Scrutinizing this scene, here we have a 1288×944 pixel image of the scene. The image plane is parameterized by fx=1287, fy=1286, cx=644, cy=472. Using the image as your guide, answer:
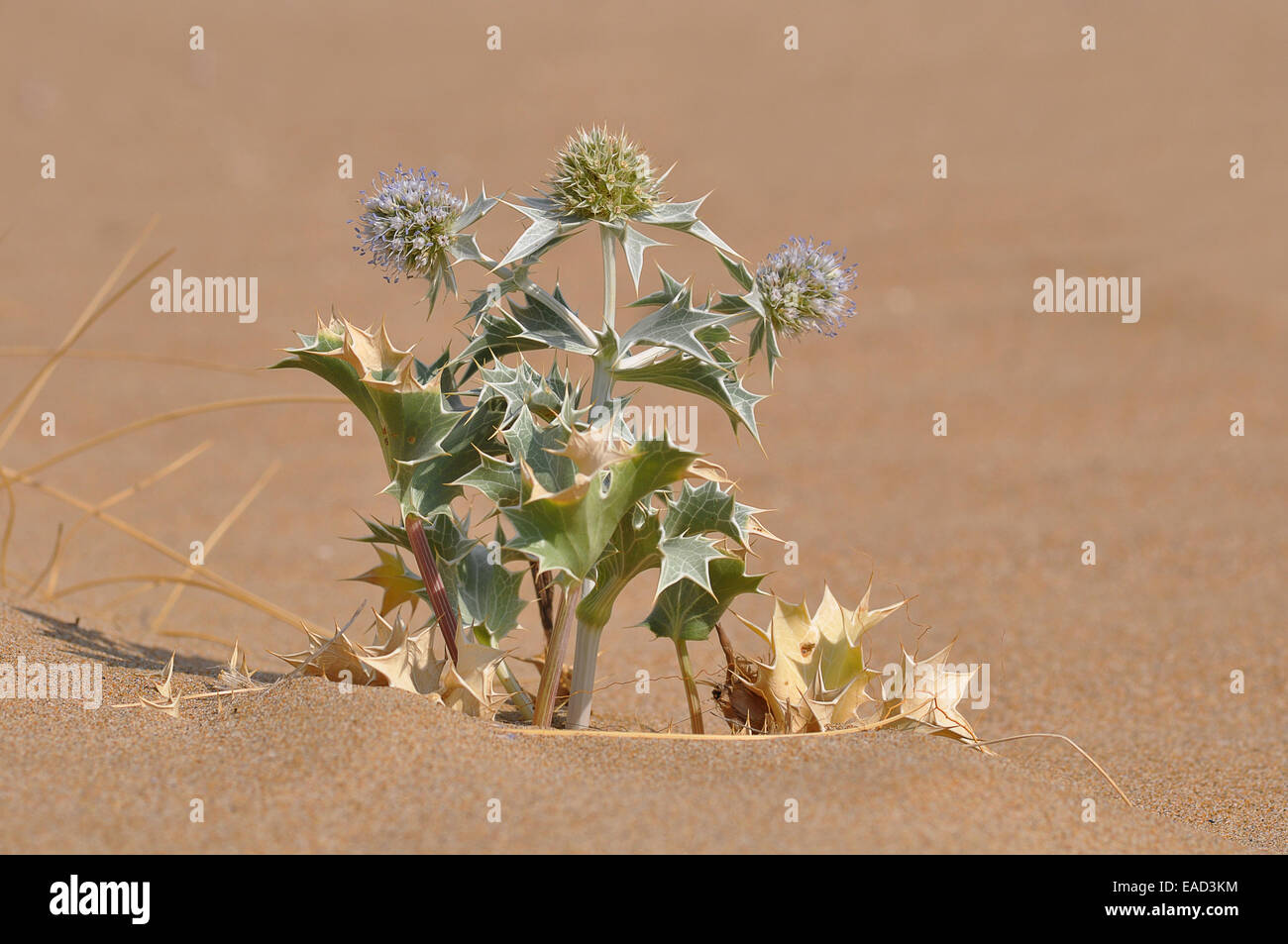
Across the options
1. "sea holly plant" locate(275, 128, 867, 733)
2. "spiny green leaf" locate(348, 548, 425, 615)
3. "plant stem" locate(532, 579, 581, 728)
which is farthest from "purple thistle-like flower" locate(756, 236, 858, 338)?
"spiny green leaf" locate(348, 548, 425, 615)

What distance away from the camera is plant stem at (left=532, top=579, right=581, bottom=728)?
2.62 m

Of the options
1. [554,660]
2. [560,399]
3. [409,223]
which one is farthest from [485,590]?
[409,223]

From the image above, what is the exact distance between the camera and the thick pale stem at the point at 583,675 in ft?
8.93

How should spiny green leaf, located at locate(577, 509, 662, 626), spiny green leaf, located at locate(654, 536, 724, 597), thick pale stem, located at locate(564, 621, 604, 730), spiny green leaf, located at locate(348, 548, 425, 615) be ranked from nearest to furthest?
spiny green leaf, located at locate(654, 536, 724, 597) → spiny green leaf, located at locate(577, 509, 662, 626) → thick pale stem, located at locate(564, 621, 604, 730) → spiny green leaf, located at locate(348, 548, 425, 615)

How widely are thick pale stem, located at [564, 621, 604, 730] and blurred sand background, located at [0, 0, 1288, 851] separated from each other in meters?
0.18

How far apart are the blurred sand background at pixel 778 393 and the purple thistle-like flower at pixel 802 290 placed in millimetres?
845

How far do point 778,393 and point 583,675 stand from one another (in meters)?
3.18

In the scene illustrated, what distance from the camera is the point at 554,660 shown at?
8.70 feet

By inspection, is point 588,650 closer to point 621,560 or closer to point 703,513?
point 621,560

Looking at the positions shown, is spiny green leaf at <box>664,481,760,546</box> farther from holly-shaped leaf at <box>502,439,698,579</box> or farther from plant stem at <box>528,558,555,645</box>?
plant stem at <box>528,558,555,645</box>

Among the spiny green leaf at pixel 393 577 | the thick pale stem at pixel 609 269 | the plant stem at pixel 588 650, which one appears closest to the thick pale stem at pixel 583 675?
the plant stem at pixel 588 650

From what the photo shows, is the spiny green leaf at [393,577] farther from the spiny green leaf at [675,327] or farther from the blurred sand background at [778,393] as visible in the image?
the spiny green leaf at [675,327]

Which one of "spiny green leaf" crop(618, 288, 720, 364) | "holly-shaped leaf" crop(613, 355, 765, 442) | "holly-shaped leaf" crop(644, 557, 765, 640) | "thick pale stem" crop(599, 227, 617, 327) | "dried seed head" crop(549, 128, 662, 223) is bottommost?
"holly-shaped leaf" crop(644, 557, 765, 640)

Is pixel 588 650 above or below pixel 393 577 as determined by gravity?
below
